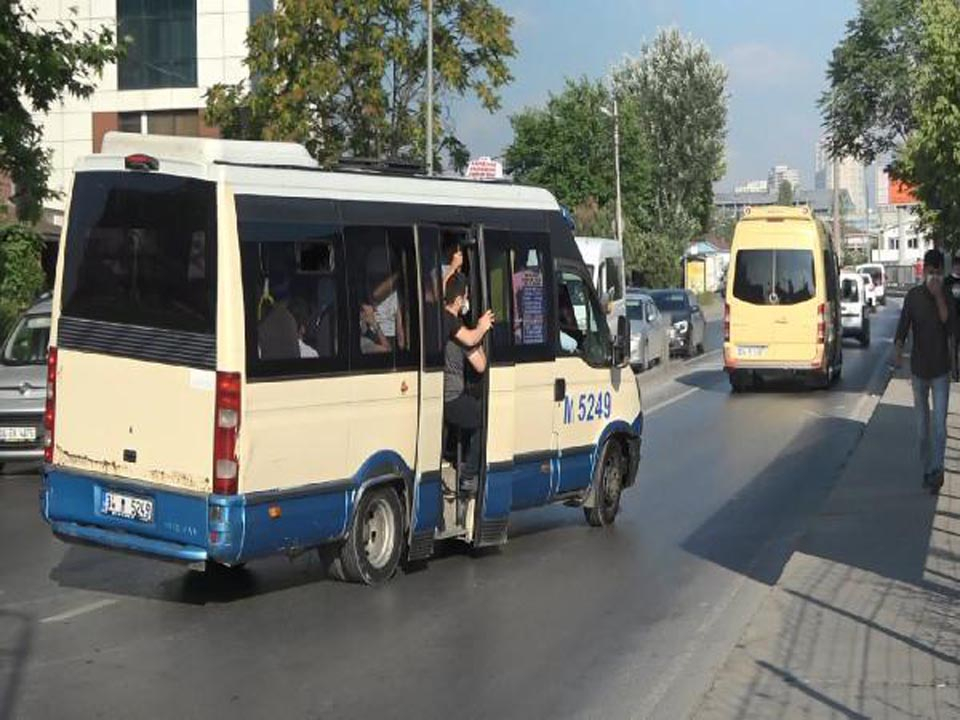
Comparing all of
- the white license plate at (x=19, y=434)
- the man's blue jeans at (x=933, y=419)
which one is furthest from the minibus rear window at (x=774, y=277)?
the white license plate at (x=19, y=434)

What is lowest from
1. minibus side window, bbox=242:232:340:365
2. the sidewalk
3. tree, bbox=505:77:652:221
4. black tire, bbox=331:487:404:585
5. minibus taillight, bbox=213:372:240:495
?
the sidewalk

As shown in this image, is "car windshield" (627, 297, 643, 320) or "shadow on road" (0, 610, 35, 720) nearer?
"shadow on road" (0, 610, 35, 720)

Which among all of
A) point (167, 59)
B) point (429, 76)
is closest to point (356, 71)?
point (429, 76)

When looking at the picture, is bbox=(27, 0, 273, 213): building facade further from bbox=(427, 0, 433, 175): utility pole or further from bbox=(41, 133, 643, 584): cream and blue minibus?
bbox=(41, 133, 643, 584): cream and blue minibus

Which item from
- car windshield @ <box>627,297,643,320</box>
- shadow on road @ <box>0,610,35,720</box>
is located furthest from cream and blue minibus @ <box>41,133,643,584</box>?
car windshield @ <box>627,297,643,320</box>

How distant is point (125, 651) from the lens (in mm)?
7551

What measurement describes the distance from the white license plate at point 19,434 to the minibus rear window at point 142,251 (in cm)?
666

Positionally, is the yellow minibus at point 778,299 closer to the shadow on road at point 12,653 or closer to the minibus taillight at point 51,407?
the minibus taillight at point 51,407

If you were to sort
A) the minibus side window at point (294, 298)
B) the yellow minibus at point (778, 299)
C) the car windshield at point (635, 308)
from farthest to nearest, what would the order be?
the car windshield at point (635, 308), the yellow minibus at point (778, 299), the minibus side window at point (294, 298)

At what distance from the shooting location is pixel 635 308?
31.4 m

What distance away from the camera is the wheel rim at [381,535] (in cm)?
933

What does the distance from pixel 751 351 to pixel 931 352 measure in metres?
13.2

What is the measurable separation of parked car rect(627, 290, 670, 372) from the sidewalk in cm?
1762

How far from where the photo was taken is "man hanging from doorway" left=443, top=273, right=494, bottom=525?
9742 millimetres
